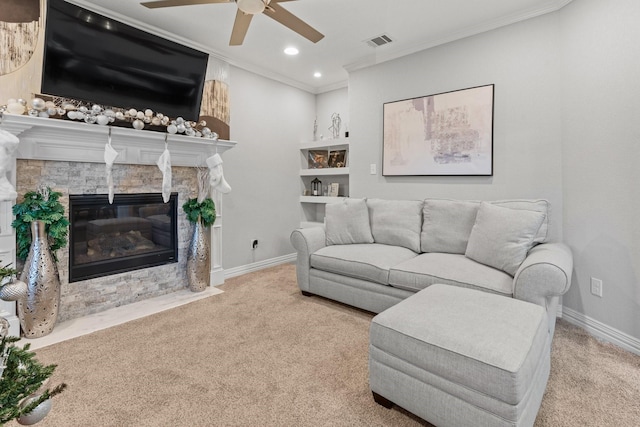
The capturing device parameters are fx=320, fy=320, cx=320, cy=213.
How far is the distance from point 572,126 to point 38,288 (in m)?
4.16

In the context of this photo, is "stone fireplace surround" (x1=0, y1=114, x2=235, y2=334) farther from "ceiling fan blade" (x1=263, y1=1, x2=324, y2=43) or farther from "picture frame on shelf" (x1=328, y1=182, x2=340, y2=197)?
"picture frame on shelf" (x1=328, y1=182, x2=340, y2=197)

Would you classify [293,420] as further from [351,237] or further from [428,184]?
[428,184]

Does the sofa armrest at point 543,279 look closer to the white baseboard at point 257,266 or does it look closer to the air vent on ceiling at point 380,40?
the air vent on ceiling at point 380,40

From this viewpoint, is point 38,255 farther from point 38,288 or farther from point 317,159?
point 317,159

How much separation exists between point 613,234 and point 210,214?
333cm

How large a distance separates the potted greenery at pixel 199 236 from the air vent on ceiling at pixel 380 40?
2.21m

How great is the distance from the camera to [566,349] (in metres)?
2.12

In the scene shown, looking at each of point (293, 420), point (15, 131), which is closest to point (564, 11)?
point (293, 420)

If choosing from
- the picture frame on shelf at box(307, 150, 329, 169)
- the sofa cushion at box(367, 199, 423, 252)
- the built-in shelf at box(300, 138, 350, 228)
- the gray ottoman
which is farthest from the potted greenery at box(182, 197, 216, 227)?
the gray ottoman

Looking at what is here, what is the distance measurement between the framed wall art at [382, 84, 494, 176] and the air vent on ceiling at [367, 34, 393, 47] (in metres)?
0.62

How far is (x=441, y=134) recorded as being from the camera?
321cm

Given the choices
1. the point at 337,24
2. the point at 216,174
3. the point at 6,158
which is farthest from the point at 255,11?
the point at 6,158

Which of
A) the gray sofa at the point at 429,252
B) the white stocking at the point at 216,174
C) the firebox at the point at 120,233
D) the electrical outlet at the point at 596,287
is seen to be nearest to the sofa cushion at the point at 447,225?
the gray sofa at the point at 429,252

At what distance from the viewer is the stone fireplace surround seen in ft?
7.54
